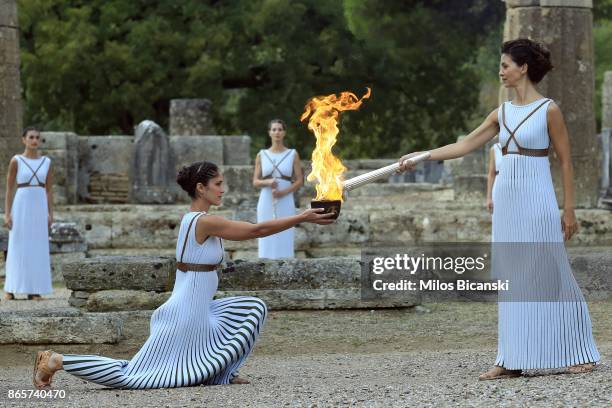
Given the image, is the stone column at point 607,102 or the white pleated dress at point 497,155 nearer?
the white pleated dress at point 497,155

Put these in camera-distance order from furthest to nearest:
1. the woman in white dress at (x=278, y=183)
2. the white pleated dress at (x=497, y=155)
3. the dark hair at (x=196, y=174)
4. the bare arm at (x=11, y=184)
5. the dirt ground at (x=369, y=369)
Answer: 1. the woman in white dress at (x=278, y=183)
2. the bare arm at (x=11, y=184)
3. the white pleated dress at (x=497, y=155)
4. the dark hair at (x=196, y=174)
5. the dirt ground at (x=369, y=369)

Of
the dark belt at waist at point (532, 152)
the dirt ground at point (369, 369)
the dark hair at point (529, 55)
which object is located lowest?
the dirt ground at point (369, 369)

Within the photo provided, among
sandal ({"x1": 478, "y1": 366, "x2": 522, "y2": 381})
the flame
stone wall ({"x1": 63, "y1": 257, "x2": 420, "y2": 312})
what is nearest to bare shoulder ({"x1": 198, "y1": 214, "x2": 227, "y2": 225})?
the flame

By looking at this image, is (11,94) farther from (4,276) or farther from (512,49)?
(512,49)

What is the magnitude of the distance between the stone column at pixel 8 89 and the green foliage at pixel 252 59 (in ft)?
44.7

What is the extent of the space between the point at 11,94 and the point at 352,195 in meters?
8.94

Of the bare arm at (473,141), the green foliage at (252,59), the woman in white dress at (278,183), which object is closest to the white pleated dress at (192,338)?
the bare arm at (473,141)

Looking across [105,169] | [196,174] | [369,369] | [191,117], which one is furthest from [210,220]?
[191,117]

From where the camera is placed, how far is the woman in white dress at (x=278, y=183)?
1323 cm

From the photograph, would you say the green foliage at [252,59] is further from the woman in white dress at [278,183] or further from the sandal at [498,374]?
the sandal at [498,374]

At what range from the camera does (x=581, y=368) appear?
271 inches

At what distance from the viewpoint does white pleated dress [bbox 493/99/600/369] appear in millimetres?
6930

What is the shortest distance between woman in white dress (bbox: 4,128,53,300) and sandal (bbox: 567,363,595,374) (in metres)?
6.76

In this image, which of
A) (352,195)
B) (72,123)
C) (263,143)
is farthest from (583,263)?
(263,143)
